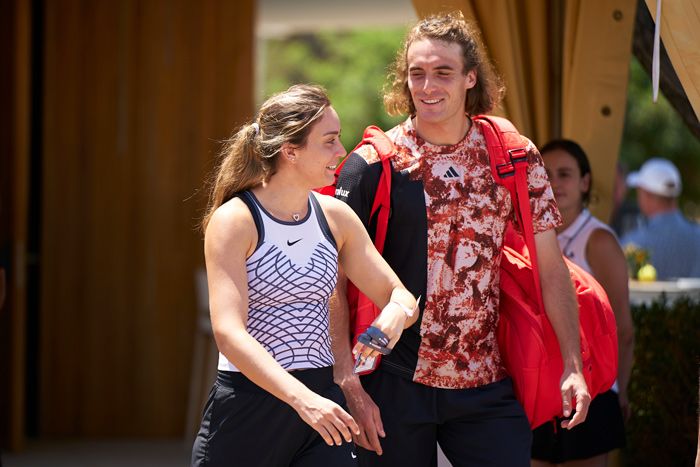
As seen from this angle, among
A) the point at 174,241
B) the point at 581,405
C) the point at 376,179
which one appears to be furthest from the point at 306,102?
the point at 174,241

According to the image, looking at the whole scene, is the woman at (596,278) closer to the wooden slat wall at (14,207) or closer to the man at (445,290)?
the man at (445,290)

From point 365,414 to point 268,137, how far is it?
88 centimetres

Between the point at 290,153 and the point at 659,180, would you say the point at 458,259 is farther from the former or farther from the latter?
the point at 659,180

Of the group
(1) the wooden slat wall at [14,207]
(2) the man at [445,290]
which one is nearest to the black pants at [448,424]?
(2) the man at [445,290]

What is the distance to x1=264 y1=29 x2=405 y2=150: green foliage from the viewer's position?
99.0 ft

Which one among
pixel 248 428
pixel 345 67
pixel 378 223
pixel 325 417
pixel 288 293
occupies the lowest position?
pixel 248 428

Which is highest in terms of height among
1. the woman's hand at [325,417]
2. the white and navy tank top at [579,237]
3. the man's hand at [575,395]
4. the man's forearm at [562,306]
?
the white and navy tank top at [579,237]

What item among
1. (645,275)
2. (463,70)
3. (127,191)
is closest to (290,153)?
(463,70)

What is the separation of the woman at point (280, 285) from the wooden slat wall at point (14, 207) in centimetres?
420

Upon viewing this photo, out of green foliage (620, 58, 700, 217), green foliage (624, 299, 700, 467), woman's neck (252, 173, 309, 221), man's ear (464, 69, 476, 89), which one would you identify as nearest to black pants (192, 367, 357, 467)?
woman's neck (252, 173, 309, 221)

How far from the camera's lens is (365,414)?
3352 mm

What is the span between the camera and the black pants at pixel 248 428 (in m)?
3.00

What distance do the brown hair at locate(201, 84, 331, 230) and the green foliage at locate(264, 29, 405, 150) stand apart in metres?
24.3

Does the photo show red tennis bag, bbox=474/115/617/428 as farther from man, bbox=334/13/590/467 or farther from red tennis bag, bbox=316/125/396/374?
red tennis bag, bbox=316/125/396/374
